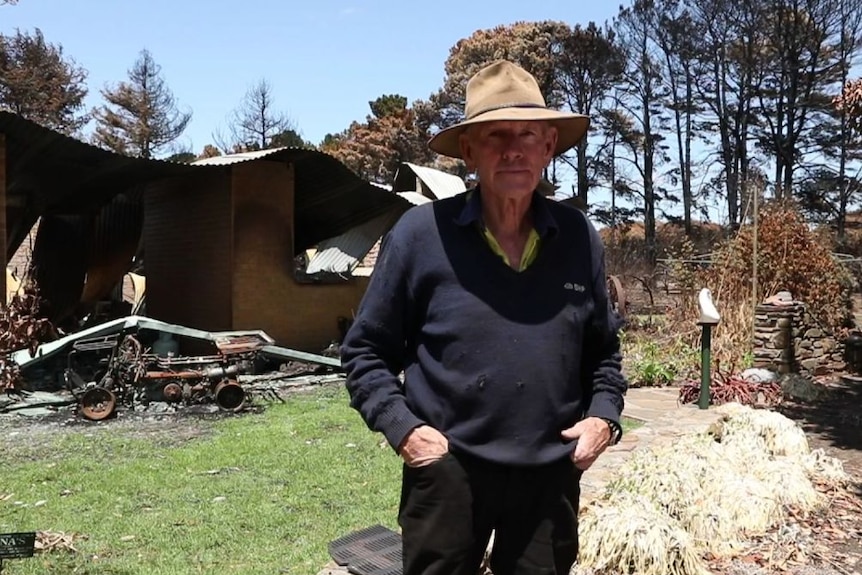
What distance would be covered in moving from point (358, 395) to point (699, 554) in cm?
236

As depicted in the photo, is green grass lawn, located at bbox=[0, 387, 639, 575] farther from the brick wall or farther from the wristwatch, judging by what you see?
the brick wall

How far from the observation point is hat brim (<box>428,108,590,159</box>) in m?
1.93

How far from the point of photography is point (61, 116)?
3475cm

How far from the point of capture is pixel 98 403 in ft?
24.8

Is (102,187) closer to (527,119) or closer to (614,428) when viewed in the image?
(527,119)

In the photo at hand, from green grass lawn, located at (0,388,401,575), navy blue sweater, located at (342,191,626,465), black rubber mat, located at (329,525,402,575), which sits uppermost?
navy blue sweater, located at (342,191,626,465)

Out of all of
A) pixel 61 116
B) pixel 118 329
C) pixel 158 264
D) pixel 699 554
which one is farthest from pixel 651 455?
pixel 61 116

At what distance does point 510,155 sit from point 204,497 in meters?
3.72

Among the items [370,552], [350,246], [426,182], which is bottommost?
[370,552]

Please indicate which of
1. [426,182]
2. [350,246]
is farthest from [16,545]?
[426,182]

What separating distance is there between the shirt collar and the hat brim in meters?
0.18

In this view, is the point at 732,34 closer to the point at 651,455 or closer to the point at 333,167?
the point at 333,167

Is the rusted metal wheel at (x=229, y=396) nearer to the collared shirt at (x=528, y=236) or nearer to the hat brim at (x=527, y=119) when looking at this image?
the hat brim at (x=527, y=119)

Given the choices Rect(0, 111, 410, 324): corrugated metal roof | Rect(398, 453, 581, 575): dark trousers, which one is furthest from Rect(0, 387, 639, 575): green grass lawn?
Rect(0, 111, 410, 324): corrugated metal roof
